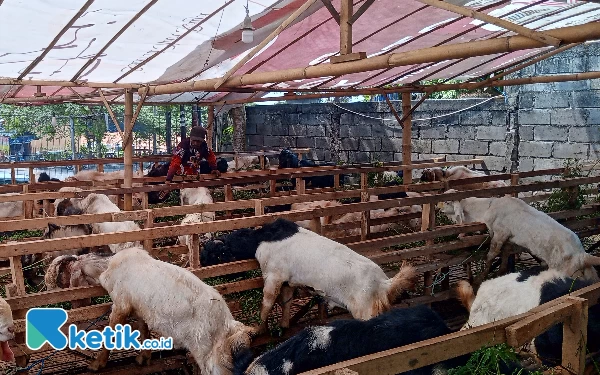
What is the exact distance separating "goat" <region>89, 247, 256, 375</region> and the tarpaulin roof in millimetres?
2710

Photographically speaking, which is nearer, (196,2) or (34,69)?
(196,2)

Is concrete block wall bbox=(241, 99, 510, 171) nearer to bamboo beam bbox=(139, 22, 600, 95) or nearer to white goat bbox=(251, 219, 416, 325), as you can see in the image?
white goat bbox=(251, 219, 416, 325)

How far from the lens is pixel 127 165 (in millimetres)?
7801

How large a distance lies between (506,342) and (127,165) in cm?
655

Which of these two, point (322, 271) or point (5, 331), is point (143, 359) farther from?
point (322, 271)

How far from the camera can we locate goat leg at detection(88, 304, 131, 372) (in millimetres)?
4430

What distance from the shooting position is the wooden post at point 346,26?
4.24 m

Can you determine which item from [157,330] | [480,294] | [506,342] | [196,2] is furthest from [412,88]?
[506,342]

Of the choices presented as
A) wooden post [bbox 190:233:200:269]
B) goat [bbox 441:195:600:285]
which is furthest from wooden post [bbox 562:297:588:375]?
goat [bbox 441:195:600:285]

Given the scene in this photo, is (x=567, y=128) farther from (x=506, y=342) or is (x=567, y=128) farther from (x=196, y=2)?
(x=506, y=342)

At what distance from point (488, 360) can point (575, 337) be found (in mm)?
490

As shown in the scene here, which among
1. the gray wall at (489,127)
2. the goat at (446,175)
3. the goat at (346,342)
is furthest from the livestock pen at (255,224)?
the gray wall at (489,127)

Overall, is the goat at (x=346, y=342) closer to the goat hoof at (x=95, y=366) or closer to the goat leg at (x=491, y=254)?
the goat hoof at (x=95, y=366)

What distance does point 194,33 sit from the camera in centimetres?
652
